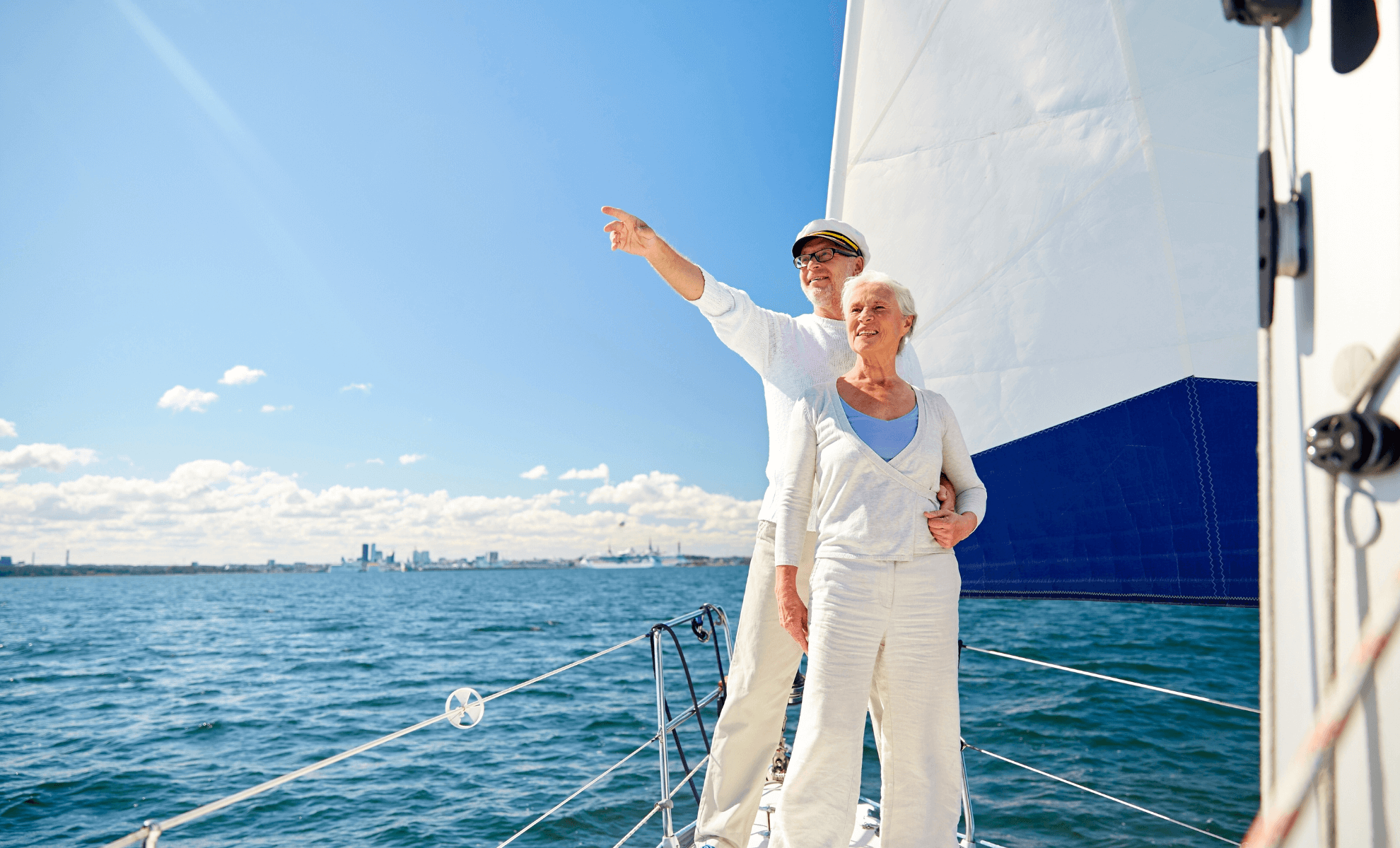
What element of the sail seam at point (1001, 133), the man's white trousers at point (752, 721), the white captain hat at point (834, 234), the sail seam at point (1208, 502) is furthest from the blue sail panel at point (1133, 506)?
the man's white trousers at point (752, 721)

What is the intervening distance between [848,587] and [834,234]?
1002mm

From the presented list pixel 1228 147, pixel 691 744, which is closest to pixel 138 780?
pixel 691 744

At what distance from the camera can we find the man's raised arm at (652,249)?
176 centimetres

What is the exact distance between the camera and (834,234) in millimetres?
2080

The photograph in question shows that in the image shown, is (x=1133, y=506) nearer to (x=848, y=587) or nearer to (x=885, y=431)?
(x=885, y=431)

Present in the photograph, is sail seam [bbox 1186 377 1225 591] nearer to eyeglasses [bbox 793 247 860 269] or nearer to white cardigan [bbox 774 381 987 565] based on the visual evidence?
white cardigan [bbox 774 381 987 565]

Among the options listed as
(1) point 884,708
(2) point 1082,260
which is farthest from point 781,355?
(2) point 1082,260

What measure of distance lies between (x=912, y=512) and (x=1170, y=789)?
528 cm

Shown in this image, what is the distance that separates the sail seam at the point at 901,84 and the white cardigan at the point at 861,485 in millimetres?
1684

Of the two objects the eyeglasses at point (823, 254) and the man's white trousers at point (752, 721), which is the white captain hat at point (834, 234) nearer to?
the eyeglasses at point (823, 254)

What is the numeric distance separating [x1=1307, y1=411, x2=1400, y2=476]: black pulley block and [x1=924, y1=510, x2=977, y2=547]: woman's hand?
3.37 feet

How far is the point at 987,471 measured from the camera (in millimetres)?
2852

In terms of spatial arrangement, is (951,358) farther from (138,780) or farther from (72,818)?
(138,780)

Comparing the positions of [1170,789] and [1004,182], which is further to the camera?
[1170,789]
